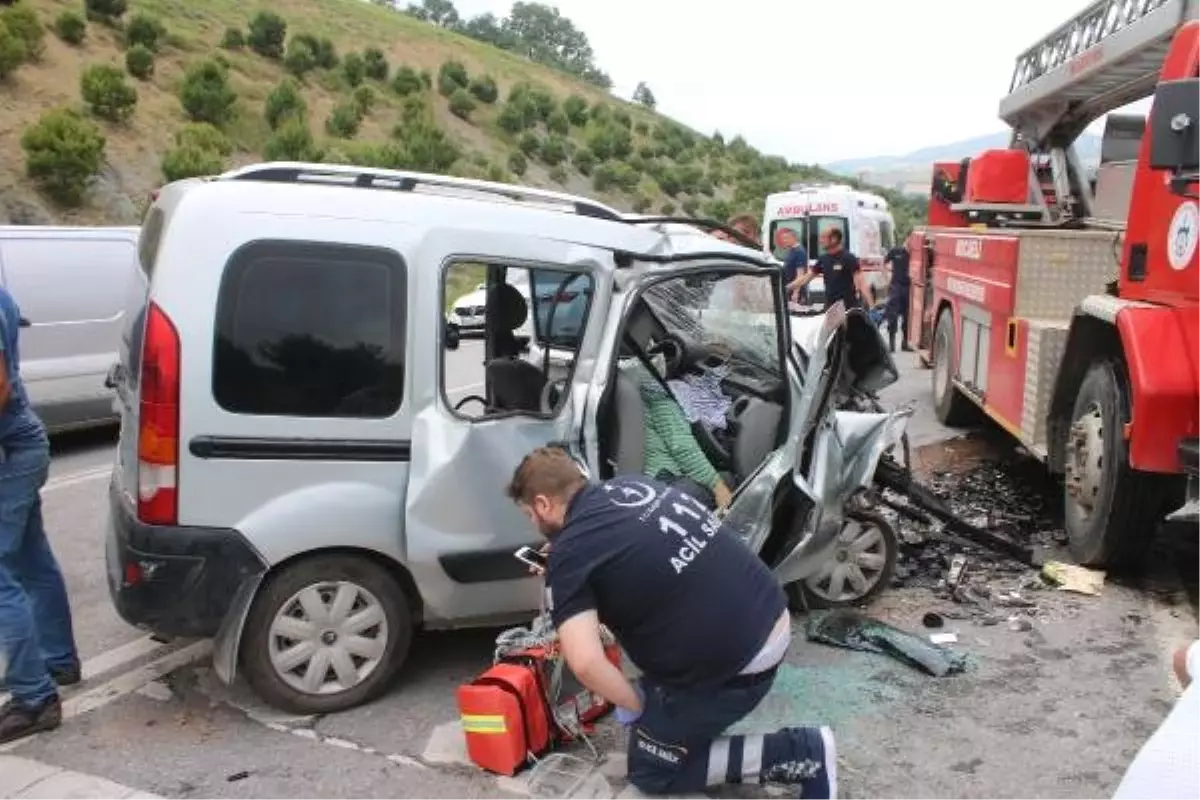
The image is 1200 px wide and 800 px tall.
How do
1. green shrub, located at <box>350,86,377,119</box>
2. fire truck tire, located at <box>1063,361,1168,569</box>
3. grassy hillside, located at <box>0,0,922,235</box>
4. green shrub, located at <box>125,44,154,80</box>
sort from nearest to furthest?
fire truck tire, located at <box>1063,361,1168,569</box> → grassy hillside, located at <box>0,0,922,235</box> → green shrub, located at <box>125,44,154,80</box> → green shrub, located at <box>350,86,377,119</box>

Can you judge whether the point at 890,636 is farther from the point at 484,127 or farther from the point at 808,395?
the point at 484,127

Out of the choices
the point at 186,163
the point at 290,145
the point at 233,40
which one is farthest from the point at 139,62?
the point at 233,40

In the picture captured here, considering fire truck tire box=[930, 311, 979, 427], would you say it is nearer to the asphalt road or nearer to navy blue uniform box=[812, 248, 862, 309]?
navy blue uniform box=[812, 248, 862, 309]

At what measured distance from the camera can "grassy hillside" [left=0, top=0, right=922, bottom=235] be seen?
2573 cm

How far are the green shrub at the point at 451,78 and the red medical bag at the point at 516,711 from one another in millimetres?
53186

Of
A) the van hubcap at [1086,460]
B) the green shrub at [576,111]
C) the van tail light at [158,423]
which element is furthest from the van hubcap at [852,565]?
the green shrub at [576,111]

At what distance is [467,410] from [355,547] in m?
0.66

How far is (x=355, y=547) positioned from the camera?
371cm

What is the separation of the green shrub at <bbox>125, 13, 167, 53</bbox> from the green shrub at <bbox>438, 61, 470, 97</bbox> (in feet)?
66.5

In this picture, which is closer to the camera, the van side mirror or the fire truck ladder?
the van side mirror

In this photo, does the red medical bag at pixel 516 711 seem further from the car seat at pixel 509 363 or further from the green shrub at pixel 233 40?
the green shrub at pixel 233 40

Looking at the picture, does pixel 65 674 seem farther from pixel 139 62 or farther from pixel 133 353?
pixel 139 62

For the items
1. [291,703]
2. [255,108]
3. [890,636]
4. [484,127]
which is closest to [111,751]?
[291,703]

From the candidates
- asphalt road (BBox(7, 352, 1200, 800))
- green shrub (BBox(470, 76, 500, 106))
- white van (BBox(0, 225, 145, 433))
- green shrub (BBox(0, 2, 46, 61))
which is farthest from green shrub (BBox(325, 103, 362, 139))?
asphalt road (BBox(7, 352, 1200, 800))
